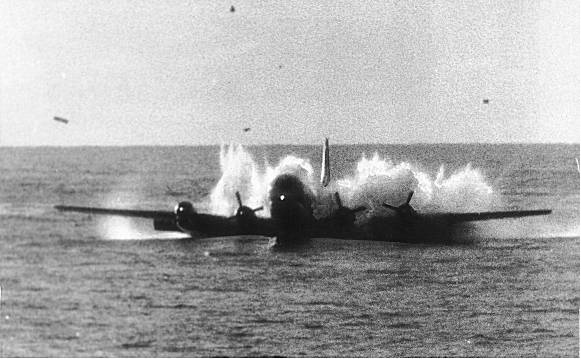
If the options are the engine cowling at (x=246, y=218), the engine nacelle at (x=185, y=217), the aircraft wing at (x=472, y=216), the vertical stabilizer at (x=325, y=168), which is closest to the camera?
the engine cowling at (x=246, y=218)

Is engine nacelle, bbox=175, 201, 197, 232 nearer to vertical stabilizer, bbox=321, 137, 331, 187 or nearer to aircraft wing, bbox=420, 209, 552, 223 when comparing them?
vertical stabilizer, bbox=321, 137, 331, 187

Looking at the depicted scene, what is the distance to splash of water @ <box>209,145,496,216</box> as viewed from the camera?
26328mm

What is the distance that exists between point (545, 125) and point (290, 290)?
10.8m

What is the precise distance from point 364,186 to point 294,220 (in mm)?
8712

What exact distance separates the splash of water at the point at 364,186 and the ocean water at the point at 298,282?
0.33 ft

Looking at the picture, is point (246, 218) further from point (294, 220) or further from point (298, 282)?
point (298, 282)

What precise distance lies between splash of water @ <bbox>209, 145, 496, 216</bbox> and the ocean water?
0.10 meters

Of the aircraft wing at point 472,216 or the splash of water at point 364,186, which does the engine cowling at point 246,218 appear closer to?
the splash of water at point 364,186

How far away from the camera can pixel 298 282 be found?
25.5m

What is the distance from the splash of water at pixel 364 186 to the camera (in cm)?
2633

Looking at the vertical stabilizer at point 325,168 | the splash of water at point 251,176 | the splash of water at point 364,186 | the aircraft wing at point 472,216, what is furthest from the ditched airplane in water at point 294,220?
the vertical stabilizer at point 325,168

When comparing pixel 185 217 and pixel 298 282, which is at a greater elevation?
pixel 185 217

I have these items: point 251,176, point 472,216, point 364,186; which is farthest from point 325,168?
point 472,216

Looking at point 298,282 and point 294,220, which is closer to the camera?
point 294,220
